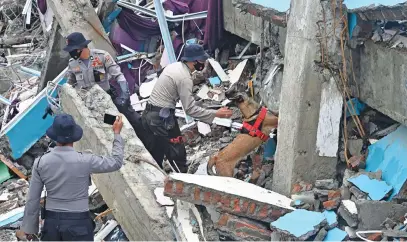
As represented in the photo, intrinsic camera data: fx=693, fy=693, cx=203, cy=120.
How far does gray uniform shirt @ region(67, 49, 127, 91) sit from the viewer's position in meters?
8.74

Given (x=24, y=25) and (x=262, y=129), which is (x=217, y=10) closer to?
(x=262, y=129)

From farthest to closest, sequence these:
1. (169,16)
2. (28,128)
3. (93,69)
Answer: (169,16), (28,128), (93,69)

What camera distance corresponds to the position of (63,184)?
18.2ft

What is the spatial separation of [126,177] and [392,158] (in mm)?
2667

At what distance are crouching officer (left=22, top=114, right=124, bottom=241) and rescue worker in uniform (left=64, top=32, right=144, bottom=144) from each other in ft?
10.1

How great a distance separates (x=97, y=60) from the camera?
28.8ft

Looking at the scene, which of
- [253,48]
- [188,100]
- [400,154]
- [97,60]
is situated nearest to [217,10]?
[253,48]

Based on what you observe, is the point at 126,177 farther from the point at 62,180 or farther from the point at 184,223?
the point at 62,180

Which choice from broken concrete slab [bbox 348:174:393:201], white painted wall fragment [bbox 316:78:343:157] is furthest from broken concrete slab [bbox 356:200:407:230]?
white painted wall fragment [bbox 316:78:343:157]

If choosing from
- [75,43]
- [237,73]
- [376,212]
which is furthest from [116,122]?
[237,73]

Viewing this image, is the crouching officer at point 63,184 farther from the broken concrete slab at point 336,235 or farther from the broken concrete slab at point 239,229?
the broken concrete slab at point 336,235

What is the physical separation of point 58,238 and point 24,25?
Answer: 12.0 m

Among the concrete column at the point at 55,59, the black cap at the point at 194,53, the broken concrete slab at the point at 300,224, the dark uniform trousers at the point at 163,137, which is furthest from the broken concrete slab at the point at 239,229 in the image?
the concrete column at the point at 55,59

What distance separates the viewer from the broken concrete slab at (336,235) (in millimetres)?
5633
